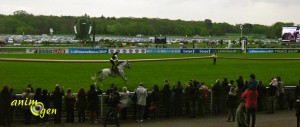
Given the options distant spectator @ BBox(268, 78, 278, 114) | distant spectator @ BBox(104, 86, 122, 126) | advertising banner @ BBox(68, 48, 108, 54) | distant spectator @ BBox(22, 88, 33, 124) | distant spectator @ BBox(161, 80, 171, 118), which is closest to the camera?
distant spectator @ BBox(104, 86, 122, 126)

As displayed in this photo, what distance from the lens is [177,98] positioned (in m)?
21.1

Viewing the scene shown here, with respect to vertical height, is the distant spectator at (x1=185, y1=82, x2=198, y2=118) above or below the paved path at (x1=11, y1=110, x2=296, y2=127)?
above

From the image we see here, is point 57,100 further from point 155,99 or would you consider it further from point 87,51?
point 87,51

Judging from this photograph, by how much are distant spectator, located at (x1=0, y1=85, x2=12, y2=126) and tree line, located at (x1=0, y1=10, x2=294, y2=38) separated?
121539 mm

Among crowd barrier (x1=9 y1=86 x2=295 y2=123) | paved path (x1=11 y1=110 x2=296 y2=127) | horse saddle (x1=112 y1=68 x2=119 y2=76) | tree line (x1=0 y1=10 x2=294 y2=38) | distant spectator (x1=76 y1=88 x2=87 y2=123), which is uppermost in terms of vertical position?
tree line (x1=0 y1=10 x2=294 y2=38)

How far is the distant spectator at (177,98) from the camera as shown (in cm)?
2086

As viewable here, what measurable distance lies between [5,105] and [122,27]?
143 meters

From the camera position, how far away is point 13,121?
19.2m

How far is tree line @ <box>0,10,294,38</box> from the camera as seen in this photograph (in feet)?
477

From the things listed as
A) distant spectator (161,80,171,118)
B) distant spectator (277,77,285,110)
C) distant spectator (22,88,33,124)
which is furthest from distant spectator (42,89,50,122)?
distant spectator (277,77,285,110)

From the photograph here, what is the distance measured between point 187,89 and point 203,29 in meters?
154

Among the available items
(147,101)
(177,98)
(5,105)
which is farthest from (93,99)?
(177,98)

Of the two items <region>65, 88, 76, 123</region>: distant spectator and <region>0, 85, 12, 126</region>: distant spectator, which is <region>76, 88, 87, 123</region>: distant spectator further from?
<region>0, 85, 12, 126</region>: distant spectator

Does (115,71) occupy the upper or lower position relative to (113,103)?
upper
